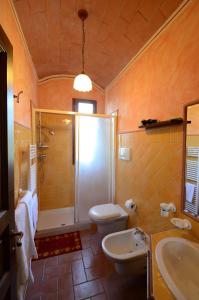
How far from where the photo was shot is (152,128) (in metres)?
1.64

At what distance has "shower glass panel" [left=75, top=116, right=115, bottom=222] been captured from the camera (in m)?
2.52

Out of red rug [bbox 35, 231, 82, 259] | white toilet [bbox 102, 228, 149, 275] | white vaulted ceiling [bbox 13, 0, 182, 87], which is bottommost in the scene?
red rug [bbox 35, 231, 82, 259]

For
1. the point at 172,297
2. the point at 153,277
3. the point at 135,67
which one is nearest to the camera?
the point at 172,297

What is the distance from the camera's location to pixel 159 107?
1.54m

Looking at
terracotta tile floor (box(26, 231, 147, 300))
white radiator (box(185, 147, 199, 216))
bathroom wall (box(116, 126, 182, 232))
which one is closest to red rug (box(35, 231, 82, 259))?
terracotta tile floor (box(26, 231, 147, 300))

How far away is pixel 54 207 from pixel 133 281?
6.38ft

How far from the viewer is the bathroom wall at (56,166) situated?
2918mm

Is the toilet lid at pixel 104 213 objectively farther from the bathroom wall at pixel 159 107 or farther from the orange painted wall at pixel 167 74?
the orange painted wall at pixel 167 74

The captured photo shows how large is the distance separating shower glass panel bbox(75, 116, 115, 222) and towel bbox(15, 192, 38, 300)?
1230 millimetres

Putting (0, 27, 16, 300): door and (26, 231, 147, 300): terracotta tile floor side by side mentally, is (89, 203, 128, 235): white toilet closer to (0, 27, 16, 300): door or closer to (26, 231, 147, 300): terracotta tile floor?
(26, 231, 147, 300): terracotta tile floor

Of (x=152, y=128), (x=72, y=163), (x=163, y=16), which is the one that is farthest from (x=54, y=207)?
(x=163, y=16)

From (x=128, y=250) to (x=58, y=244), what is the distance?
1.08m

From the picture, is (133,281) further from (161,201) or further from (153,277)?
(153,277)

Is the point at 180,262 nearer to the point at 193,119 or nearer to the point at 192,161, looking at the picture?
the point at 192,161
